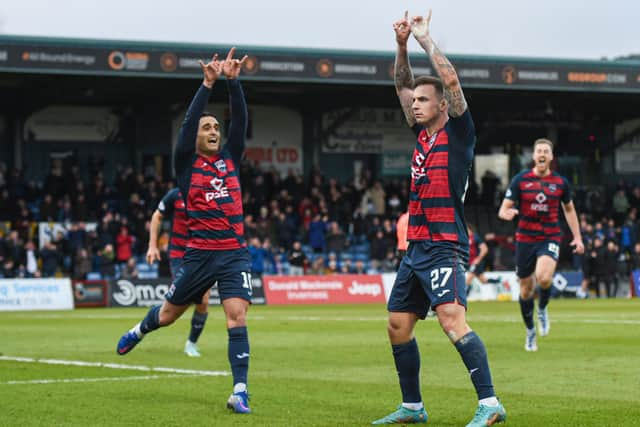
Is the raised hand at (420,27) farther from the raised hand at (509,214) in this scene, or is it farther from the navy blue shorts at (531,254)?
the navy blue shorts at (531,254)

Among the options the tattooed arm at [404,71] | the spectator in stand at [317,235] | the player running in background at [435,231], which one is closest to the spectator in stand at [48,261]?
the spectator in stand at [317,235]

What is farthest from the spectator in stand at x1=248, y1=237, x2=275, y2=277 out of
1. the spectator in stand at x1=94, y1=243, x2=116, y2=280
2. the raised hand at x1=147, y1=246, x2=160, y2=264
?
the raised hand at x1=147, y1=246, x2=160, y2=264

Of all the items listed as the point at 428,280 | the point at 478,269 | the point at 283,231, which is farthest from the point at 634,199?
the point at 428,280

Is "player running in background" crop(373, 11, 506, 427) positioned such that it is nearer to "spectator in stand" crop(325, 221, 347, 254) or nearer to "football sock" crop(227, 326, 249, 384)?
"football sock" crop(227, 326, 249, 384)

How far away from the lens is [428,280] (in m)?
8.54

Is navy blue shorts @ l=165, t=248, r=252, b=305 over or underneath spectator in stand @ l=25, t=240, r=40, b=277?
over

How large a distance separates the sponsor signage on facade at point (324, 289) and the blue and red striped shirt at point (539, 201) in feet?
65.3

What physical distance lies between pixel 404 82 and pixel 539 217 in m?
7.79

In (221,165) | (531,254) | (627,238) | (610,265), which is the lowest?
(610,265)

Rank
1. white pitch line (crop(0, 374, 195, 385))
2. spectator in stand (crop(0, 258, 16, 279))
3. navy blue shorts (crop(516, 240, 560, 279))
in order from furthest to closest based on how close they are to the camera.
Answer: spectator in stand (crop(0, 258, 16, 279)) < navy blue shorts (crop(516, 240, 560, 279)) < white pitch line (crop(0, 374, 195, 385))

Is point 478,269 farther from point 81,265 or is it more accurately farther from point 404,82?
point 404,82

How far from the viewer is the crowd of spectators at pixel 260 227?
37.8 metres

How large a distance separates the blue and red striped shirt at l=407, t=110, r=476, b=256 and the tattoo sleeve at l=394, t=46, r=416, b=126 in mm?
514

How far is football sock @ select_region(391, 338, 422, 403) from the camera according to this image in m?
8.83
